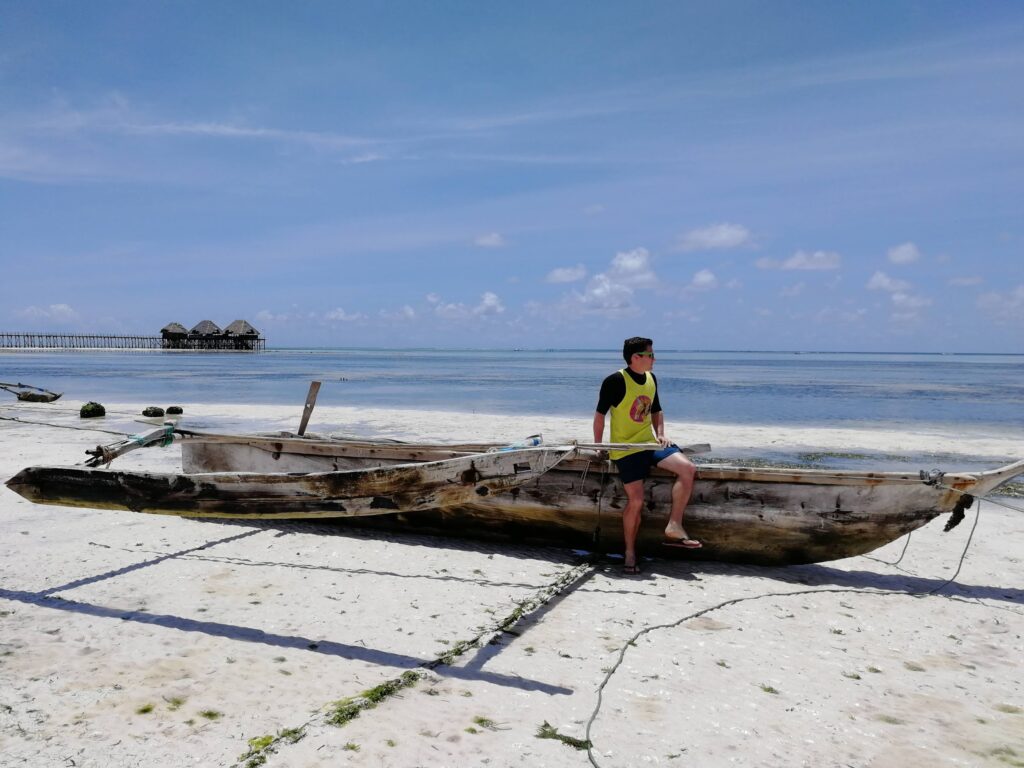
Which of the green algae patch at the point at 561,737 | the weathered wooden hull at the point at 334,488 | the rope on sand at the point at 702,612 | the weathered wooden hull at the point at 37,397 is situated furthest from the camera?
the weathered wooden hull at the point at 37,397

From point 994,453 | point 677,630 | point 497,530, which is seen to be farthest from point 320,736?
point 994,453

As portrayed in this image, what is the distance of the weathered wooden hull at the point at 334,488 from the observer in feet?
13.6

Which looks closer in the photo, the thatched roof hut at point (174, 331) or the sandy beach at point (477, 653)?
the sandy beach at point (477, 653)

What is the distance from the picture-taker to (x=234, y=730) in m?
3.08

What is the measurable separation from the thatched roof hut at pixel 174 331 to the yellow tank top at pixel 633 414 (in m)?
87.0

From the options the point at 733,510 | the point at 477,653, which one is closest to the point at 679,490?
the point at 733,510

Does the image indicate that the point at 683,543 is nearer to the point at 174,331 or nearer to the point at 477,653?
the point at 477,653

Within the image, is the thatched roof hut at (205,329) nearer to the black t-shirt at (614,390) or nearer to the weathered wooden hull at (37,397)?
the weathered wooden hull at (37,397)

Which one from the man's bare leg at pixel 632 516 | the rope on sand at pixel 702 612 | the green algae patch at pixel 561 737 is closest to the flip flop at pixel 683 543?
the man's bare leg at pixel 632 516

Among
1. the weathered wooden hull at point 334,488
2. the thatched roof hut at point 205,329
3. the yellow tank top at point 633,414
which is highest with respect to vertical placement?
the thatched roof hut at point 205,329

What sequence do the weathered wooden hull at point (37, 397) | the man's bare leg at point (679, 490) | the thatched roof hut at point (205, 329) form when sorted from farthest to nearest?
the thatched roof hut at point (205, 329) < the weathered wooden hull at point (37, 397) < the man's bare leg at point (679, 490)

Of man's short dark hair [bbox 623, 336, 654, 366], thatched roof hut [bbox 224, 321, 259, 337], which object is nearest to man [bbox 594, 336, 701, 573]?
man's short dark hair [bbox 623, 336, 654, 366]

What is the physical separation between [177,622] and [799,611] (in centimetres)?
409

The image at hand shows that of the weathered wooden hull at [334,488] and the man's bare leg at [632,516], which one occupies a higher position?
the weathered wooden hull at [334,488]
